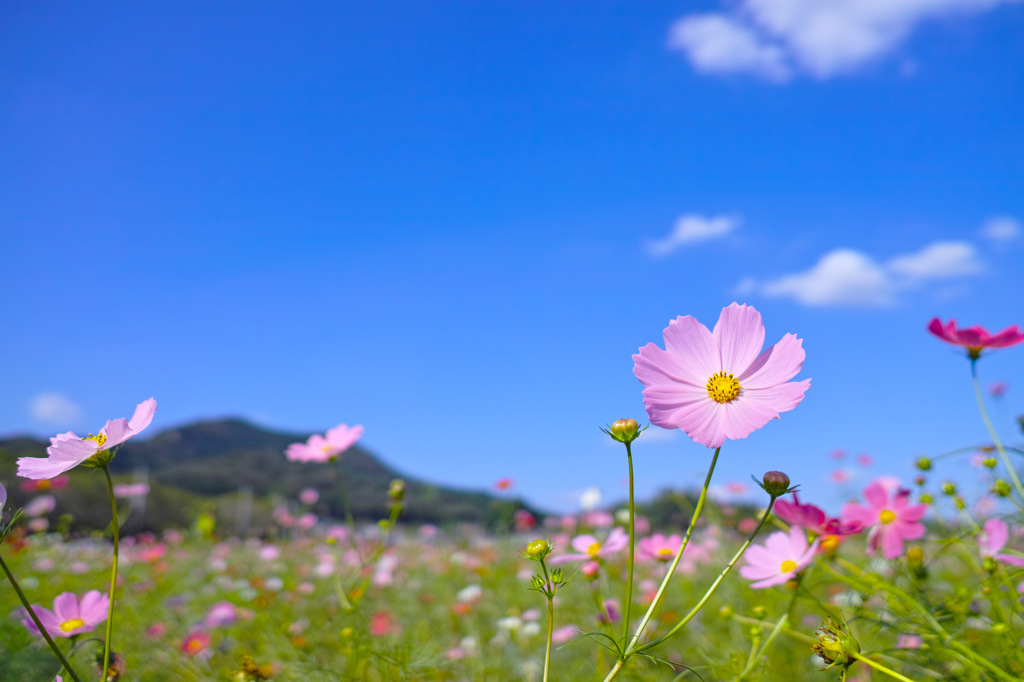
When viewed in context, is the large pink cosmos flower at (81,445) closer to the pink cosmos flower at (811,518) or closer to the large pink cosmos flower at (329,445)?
the large pink cosmos flower at (329,445)

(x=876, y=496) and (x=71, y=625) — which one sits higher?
(x=876, y=496)

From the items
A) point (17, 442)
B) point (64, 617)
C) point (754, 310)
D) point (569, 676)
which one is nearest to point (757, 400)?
point (754, 310)

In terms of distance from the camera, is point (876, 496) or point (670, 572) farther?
point (876, 496)

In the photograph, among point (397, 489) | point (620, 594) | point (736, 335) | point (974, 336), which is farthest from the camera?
point (620, 594)

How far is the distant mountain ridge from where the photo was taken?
8680 mm

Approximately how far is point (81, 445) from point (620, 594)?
286 centimetres

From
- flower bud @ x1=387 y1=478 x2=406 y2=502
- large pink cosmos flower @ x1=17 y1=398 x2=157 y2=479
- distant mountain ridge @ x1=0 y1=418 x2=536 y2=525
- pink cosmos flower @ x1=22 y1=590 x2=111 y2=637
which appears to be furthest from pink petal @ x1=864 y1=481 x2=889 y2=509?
distant mountain ridge @ x1=0 y1=418 x2=536 y2=525

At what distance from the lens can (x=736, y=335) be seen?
92 centimetres

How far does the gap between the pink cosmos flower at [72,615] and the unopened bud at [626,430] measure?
3.10 ft

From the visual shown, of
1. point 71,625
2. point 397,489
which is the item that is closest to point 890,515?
point 397,489

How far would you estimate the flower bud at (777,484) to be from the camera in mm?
814

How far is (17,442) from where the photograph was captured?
32.5ft

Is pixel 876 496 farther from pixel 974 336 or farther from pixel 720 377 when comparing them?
pixel 720 377

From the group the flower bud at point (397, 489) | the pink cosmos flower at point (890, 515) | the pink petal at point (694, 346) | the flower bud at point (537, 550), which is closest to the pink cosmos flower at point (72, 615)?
the flower bud at point (397, 489)
